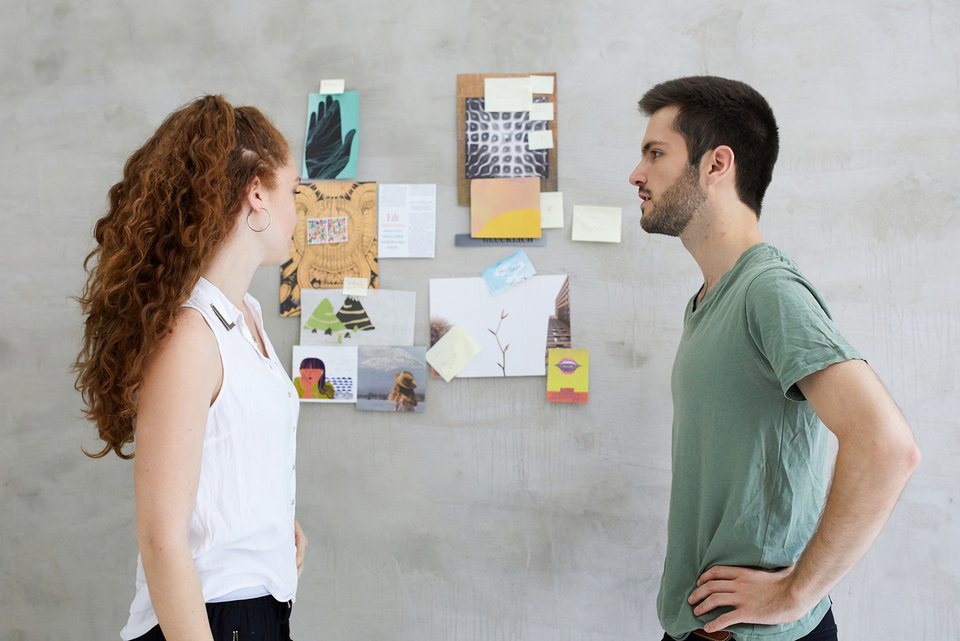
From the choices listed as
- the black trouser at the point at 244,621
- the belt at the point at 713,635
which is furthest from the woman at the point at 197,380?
the belt at the point at 713,635

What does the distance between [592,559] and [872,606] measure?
2.11 feet

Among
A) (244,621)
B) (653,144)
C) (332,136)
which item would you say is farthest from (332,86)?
(244,621)

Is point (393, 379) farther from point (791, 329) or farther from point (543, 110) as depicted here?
point (791, 329)

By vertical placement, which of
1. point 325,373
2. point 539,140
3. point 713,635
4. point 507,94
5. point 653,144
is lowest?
point 713,635

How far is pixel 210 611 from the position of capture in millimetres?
1043

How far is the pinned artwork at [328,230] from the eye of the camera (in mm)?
1853

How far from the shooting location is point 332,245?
6.09 ft

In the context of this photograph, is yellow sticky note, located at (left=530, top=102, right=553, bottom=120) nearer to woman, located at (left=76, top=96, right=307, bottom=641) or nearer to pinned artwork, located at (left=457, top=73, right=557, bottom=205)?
pinned artwork, located at (left=457, top=73, right=557, bottom=205)

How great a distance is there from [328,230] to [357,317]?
9.1 inches

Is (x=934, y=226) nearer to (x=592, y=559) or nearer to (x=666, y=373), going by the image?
(x=666, y=373)

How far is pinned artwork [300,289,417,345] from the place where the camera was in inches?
72.1

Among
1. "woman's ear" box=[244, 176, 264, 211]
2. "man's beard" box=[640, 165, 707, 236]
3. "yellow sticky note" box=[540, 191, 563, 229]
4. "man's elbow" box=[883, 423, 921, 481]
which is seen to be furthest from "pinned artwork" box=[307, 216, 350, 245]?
"man's elbow" box=[883, 423, 921, 481]

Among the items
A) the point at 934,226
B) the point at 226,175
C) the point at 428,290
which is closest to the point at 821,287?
the point at 934,226

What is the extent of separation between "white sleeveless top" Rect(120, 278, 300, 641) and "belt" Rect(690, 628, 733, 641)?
0.66 metres
